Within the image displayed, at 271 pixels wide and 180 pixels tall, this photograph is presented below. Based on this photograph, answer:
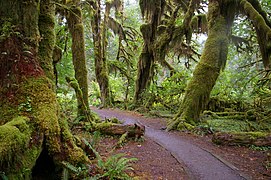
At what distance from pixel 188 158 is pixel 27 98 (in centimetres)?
454

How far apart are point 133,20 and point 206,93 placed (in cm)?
1594

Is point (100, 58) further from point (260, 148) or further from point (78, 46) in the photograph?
point (260, 148)

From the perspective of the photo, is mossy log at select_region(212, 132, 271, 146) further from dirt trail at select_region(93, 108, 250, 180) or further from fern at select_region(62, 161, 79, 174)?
fern at select_region(62, 161, 79, 174)

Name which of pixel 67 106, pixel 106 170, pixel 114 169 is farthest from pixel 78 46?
pixel 114 169

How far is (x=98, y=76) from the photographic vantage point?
18734mm

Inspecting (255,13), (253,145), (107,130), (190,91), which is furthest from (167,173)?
(255,13)

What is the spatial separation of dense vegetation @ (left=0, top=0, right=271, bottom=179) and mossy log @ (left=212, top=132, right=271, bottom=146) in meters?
0.03

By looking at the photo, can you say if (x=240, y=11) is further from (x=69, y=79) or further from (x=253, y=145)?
(x=69, y=79)

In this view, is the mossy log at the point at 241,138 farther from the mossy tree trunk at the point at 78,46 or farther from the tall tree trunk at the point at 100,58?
the tall tree trunk at the point at 100,58

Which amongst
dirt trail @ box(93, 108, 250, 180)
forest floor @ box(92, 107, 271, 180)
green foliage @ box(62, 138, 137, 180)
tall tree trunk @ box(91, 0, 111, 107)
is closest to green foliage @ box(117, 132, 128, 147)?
forest floor @ box(92, 107, 271, 180)

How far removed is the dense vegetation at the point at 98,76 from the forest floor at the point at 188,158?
741 mm

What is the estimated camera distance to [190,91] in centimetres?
1102

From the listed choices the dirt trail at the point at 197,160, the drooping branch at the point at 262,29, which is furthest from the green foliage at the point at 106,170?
the drooping branch at the point at 262,29

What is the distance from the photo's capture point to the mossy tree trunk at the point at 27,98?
155 inches
